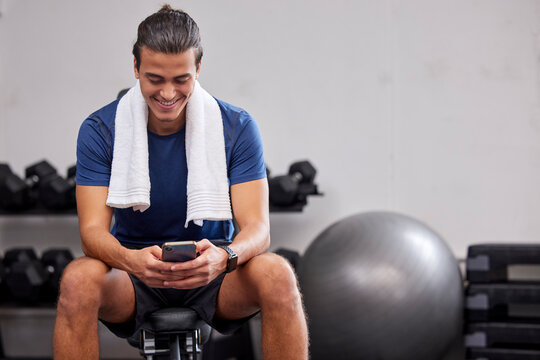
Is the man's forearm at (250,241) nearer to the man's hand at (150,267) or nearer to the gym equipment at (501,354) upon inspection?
the man's hand at (150,267)

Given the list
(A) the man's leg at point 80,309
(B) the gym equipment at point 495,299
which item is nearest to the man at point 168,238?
(A) the man's leg at point 80,309

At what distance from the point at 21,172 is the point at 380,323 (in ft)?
5.74

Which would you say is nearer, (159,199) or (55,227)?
(159,199)

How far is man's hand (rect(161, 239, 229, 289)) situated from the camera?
1.13m

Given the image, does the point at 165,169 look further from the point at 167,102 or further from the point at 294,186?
the point at 294,186

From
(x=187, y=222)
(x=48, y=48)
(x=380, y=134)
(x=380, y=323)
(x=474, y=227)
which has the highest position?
(x=48, y=48)

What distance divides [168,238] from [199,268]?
26 cm

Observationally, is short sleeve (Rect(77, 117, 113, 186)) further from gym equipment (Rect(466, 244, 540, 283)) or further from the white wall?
gym equipment (Rect(466, 244, 540, 283))

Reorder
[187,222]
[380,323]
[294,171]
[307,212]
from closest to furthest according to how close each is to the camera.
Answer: [187,222]
[380,323]
[294,171]
[307,212]

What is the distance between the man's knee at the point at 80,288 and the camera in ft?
3.66

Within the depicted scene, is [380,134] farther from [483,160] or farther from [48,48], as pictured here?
[48,48]

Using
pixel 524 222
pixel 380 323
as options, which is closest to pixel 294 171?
pixel 380 323

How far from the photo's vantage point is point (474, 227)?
249cm

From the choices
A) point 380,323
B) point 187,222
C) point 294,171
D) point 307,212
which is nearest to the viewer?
point 187,222
